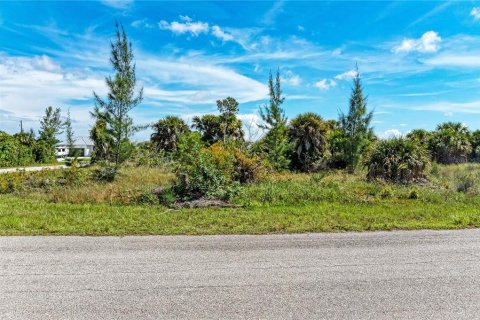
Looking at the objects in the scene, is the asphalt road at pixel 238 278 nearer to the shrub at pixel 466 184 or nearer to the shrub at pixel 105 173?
the shrub at pixel 466 184

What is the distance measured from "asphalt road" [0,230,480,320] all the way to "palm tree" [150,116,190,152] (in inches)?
1098

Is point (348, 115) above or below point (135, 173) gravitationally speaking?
above

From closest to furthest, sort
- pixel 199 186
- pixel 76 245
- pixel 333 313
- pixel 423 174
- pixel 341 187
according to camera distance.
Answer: pixel 333 313
pixel 76 245
pixel 199 186
pixel 341 187
pixel 423 174

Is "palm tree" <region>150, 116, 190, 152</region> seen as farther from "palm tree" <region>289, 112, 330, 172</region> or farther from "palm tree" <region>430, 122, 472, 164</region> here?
"palm tree" <region>430, 122, 472, 164</region>

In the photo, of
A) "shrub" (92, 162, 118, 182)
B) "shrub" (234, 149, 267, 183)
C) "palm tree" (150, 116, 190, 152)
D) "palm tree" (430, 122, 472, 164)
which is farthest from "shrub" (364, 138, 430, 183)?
"palm tree" (150, 116, 190, 152)

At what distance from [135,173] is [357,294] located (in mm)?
14607

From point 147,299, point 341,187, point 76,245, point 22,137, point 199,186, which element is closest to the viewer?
point 147,299

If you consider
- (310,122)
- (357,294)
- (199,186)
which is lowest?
(357,294)

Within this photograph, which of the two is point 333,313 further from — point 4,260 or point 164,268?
point 4,260

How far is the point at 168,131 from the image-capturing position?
1353 inches

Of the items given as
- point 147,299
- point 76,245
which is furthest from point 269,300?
point 76,245

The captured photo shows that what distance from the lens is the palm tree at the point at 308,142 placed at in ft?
82.5

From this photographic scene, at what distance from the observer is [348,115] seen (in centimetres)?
2462

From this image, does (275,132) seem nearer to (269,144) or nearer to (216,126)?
(269,144)
